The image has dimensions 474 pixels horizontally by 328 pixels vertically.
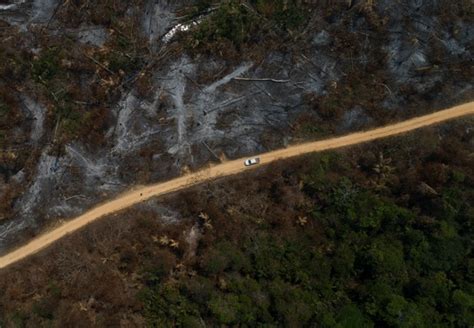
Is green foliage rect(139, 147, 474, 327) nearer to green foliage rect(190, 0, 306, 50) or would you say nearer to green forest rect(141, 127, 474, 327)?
green forest rect(141, 127, 474, 327)

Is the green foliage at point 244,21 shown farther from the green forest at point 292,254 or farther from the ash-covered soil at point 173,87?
the green forest at point 292,254

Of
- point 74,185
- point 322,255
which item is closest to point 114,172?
point 74,185

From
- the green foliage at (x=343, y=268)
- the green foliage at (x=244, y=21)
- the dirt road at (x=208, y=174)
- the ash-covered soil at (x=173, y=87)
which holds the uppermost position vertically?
the green foliage at (x=244, y=21)

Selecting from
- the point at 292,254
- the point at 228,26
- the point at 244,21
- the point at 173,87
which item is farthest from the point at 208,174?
the point at 244,21

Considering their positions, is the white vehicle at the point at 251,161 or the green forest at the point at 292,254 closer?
the green forest at the point at 292,254

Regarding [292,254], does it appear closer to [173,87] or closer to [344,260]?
[344,260]

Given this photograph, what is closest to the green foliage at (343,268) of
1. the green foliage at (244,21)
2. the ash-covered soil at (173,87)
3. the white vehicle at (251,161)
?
the white vehicle at (251,161)
